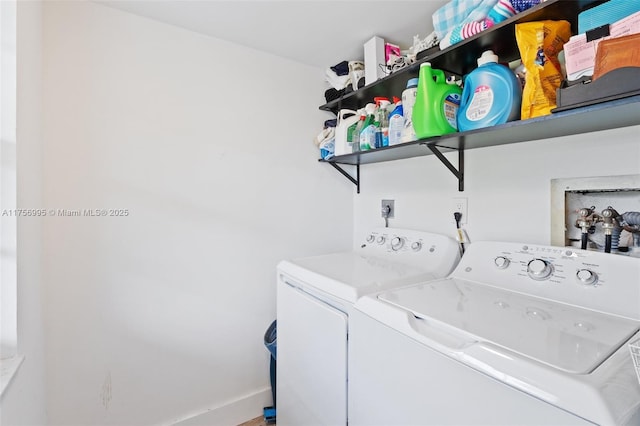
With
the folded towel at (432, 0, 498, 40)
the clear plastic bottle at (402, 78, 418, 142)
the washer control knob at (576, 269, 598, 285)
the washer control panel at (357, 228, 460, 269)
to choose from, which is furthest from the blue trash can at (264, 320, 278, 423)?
the folded towel at (432, 0, 498, 40)

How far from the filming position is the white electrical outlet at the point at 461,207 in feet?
5.05

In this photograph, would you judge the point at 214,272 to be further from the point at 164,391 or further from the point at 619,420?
the point at 619,420

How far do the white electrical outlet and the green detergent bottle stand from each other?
44cm

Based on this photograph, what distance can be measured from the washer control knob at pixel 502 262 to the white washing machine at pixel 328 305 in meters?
0.26

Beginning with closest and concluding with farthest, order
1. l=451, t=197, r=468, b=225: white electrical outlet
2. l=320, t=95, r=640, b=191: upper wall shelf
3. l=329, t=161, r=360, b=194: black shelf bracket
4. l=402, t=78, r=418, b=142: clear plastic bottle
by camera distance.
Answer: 1. l=320, t=95, r=640, b=191: upper wall shelf
2. l=402, t=78, r=418, b=142: clear plastic bottle
3. l=451, t=197, r=468, b=225: white electrical outlet
4. l=329, t=161, r=360, b=194: black shelf bracket

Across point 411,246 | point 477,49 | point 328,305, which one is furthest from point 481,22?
point 328,305

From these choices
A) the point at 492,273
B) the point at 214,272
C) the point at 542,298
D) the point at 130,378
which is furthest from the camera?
the point at 214,272

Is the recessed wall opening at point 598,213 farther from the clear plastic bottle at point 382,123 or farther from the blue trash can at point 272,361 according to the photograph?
the blue trash can at point 272,361

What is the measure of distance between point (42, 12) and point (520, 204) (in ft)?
7.47

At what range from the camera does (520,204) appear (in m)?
1.34

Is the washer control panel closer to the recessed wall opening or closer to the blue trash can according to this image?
the recessed wall opening

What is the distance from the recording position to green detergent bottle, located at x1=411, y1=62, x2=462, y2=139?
1237 mm

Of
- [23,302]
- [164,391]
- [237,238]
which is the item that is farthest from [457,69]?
[164,391]

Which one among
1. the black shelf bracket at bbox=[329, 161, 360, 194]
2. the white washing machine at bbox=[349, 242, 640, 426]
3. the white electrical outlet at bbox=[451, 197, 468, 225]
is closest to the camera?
the white washing machine at bbox=[349, 242, 640, 426]
